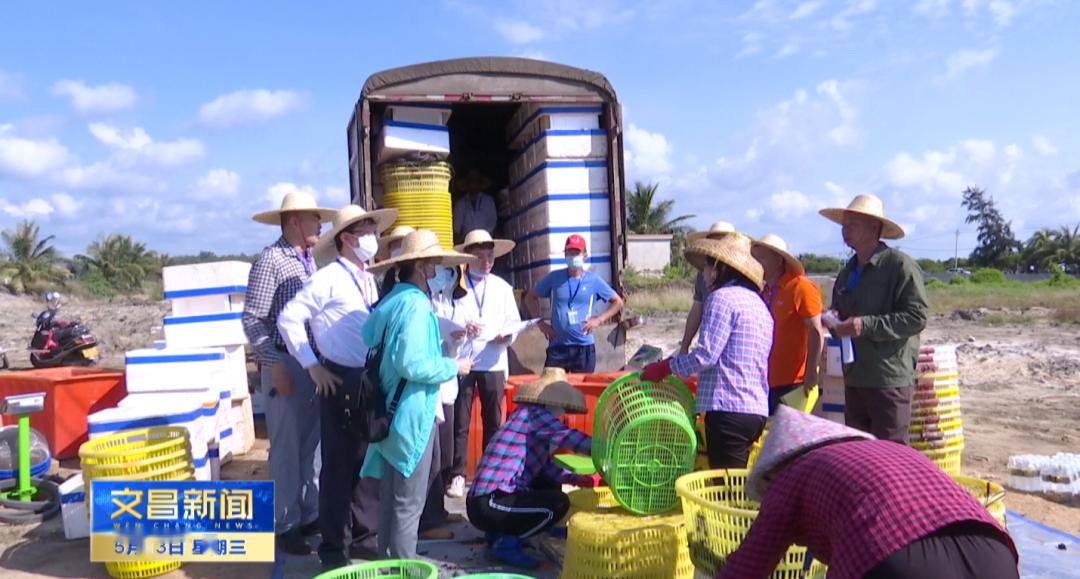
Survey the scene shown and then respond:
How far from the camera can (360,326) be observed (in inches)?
169

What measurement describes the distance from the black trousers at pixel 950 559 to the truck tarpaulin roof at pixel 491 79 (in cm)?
582

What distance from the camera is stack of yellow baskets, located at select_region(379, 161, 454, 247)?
780 centimetres

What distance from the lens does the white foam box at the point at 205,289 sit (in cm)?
745

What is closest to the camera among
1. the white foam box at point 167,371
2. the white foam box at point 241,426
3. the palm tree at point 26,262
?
the white foam box at point 167,371

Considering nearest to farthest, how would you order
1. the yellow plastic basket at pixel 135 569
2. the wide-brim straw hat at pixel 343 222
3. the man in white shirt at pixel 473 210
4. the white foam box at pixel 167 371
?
the yellow plastic basket at pixel 135 569 < the wide-brim straw hat at pixel 343 222 < the white foam box at pixel 167 371 < the man in white shirt at pixel 473 210

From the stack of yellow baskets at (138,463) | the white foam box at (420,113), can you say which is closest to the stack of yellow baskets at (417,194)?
the white foam box at (420,113)

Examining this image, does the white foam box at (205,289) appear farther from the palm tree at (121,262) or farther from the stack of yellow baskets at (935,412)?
the palm tree at (121,262)

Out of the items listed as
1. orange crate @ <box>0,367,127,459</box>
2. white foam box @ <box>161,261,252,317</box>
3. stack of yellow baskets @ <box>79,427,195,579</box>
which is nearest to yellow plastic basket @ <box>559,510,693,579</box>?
stack of yellow baskets @ <box>79,427,195,579</box>

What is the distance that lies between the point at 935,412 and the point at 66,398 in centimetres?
700

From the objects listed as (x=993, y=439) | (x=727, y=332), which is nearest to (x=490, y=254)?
(x=727, y=332)

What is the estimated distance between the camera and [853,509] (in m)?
2.20

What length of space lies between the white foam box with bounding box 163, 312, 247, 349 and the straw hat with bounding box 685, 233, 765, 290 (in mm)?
4651

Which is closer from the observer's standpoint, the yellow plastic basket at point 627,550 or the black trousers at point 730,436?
the yellow plastic basket at point 627,550

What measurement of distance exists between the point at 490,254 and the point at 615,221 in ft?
5.99
